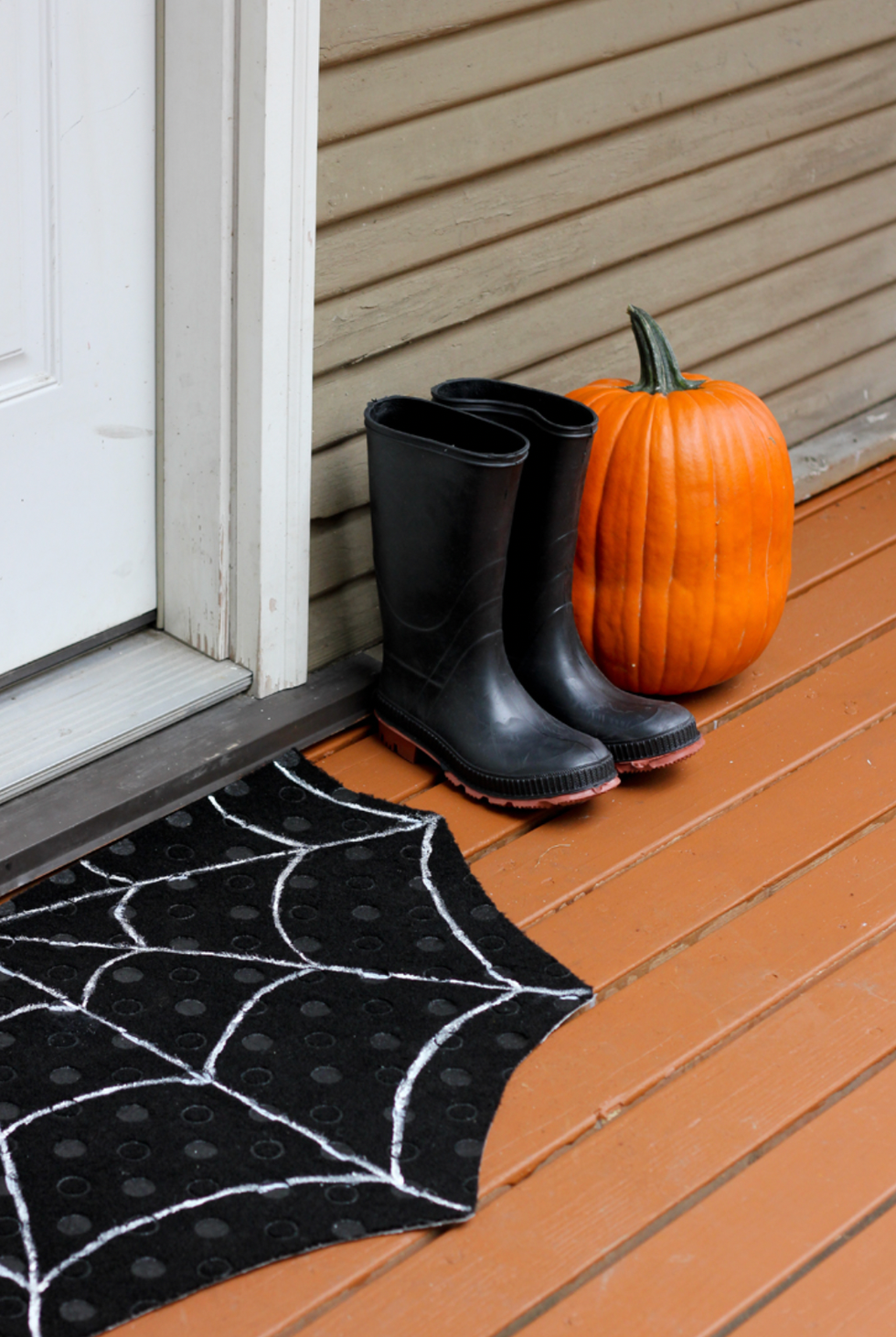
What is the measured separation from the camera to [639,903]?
65.1 inches

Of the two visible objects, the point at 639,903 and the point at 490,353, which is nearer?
the point at 639,903

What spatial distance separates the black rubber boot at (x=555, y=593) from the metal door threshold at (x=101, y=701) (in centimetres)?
39

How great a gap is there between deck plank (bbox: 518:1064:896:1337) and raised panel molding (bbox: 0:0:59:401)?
116cm

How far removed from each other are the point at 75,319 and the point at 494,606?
24.2 inches

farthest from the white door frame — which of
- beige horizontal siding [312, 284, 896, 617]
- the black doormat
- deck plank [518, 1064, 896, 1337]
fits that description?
deck plank [518, 1064, 896, 1337]

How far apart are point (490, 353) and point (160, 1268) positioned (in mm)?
1337

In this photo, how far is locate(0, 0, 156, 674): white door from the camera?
1.56m

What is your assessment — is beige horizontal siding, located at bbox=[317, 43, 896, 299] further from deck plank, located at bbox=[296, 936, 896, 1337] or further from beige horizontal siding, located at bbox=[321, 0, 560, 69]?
deck plank, located at bbox=[296, 936, 896, 1337]

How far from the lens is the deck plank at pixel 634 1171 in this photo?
46.5 inches

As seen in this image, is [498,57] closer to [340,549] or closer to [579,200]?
[579,200]

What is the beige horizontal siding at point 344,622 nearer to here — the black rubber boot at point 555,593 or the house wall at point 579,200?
the house wall at point 579,200

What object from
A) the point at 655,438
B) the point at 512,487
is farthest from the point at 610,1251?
the point at 655,438

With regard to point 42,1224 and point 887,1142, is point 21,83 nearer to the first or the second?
point 42,1224

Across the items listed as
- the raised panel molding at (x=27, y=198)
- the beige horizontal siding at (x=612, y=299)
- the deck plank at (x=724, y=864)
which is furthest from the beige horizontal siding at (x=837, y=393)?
the raised panel molding at (x=27, y=198)
